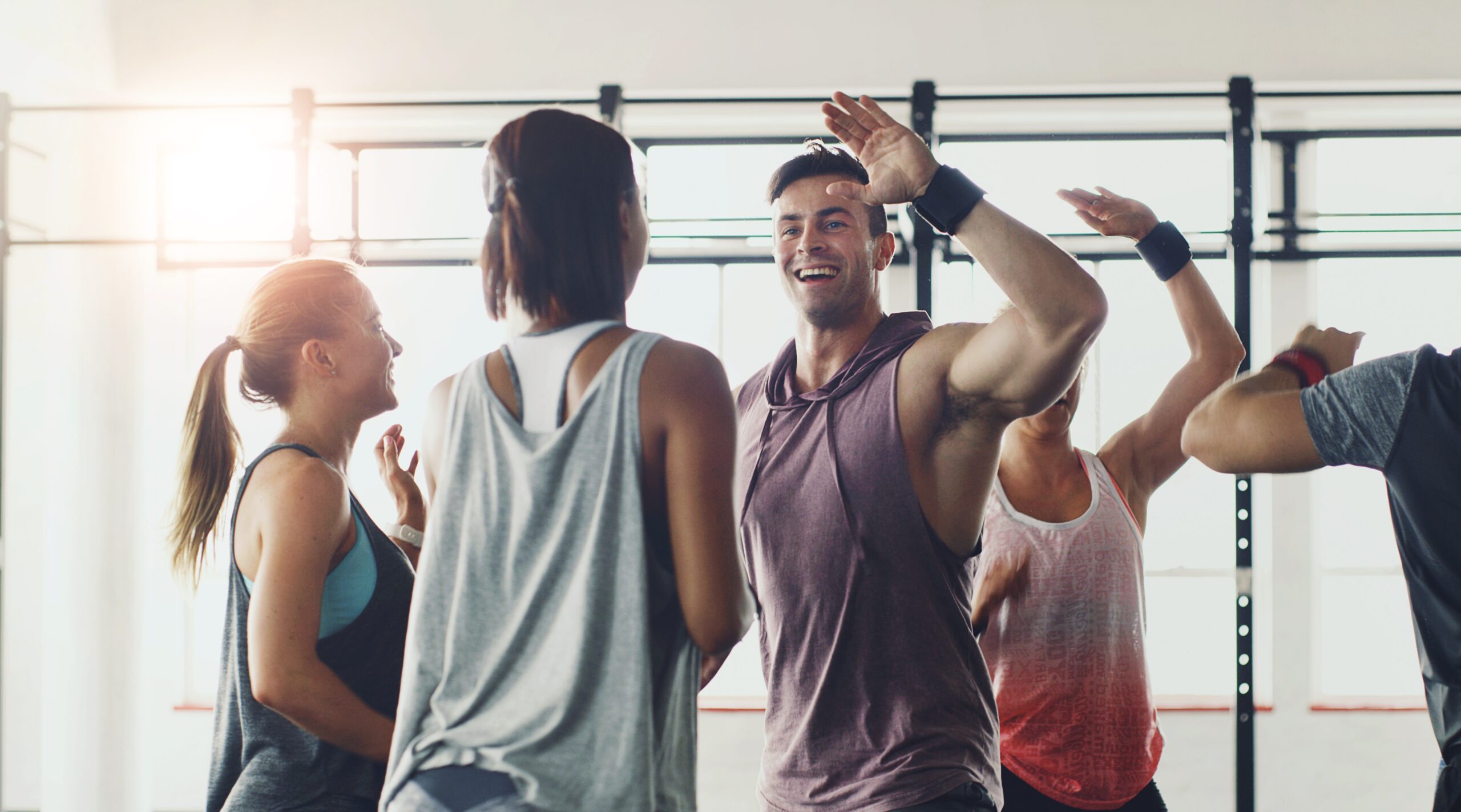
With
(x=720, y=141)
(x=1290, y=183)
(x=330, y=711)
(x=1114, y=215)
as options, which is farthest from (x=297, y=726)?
(x=1290, y=183)

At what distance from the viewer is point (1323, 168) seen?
14.6ft

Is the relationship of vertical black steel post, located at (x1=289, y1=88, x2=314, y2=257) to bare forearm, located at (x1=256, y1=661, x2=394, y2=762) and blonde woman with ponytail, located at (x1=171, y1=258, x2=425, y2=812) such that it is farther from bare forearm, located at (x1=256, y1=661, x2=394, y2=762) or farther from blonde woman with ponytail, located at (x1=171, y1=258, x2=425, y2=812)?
bare forearm, located at (x1=256, y1=661, x2=394, y2=762)

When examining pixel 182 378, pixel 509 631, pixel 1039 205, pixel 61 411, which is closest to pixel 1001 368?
pixel 509 631

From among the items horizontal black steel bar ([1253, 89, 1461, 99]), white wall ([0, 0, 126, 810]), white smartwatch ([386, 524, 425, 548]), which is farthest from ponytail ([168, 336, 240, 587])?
horizontal black steel bar ([1253, 89, 1461, 99])

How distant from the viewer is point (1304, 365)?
1.30m

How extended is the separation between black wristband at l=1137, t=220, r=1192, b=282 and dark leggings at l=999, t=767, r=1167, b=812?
3.44 feet

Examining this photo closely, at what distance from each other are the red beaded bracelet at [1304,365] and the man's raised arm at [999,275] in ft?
0.96

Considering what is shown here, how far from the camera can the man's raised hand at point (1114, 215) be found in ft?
5.79

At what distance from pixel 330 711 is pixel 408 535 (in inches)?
20.2

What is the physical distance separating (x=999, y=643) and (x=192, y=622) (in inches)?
162

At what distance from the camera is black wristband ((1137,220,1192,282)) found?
74.4 inches

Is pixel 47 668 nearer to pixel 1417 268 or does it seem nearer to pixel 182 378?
pixel 182 378

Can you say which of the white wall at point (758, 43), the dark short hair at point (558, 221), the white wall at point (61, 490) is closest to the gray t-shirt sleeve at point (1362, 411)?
the dark short hair at point (558, 221)

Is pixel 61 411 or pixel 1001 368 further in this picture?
pixel 61 411
